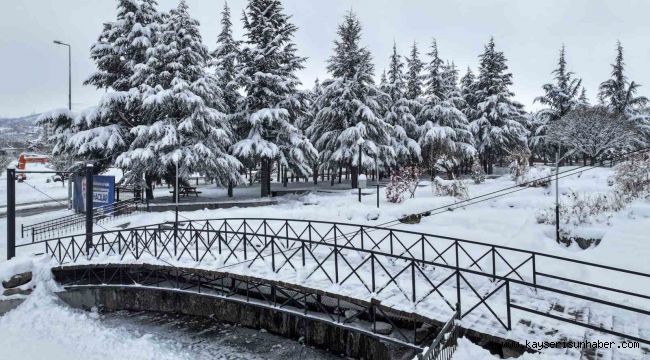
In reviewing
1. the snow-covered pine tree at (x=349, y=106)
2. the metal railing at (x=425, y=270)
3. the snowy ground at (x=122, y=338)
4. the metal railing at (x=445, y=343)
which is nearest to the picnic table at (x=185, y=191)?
the snow-covered pine tree at (x=349, y=106)

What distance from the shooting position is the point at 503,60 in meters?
38.2

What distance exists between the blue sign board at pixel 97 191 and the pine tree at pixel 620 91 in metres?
44.6

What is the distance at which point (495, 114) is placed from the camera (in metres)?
37.9

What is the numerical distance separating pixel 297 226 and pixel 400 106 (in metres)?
20.5

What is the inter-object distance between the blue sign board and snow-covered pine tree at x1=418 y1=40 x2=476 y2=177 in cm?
2367

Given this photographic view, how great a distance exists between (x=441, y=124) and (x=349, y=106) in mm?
10673

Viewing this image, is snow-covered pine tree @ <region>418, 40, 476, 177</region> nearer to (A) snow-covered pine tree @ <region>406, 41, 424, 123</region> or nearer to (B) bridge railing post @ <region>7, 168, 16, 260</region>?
(A) snow-covered pine tree @ <region>406, 41, 424, 123</region>

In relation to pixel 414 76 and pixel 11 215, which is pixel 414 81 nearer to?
pixel 414 76

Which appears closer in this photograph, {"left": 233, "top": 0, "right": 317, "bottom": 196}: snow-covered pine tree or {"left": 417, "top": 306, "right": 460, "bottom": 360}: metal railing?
{"left": 417, "top": 306, "right": 460, "bottom": 360}: metal railing

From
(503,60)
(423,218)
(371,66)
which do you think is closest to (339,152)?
(371,66)

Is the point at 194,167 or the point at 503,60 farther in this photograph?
the point at 503,60

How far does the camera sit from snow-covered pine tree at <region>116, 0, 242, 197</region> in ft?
75.6

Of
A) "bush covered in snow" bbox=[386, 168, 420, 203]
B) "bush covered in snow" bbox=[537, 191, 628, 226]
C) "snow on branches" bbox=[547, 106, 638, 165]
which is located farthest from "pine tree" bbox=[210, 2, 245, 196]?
"snow on branches" bbox=[547, 106, 638, 165]

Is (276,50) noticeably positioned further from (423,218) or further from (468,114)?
(468,114)
